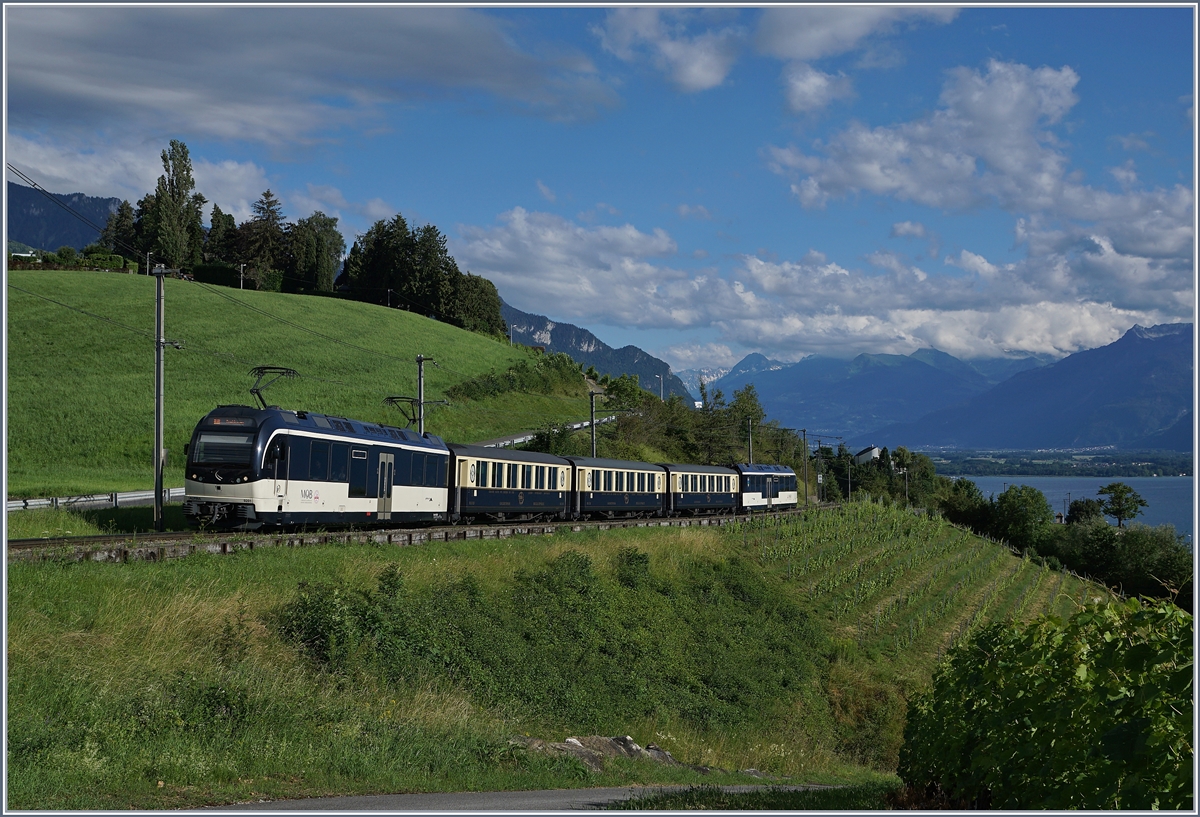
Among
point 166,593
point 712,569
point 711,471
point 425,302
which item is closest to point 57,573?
point 166,593

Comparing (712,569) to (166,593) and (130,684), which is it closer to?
(166,593)

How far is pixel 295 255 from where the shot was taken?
13350cm

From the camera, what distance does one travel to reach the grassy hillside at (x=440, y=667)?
1095 cm

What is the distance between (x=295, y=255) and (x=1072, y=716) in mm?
137733

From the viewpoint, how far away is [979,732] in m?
8.88

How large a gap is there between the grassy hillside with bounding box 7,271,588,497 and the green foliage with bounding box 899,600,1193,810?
38.3 meters

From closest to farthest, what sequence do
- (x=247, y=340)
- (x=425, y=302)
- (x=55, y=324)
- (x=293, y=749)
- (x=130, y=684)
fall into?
(x=293, y=749)
(x=130, y=684)
(x=55, y=324)
(x=247, y=340)
(x=425, y=302)

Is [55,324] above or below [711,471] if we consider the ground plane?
above

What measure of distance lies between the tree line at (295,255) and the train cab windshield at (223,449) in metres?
97.9

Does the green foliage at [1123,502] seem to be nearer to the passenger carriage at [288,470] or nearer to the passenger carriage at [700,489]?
the passenger carriage at [700,489]

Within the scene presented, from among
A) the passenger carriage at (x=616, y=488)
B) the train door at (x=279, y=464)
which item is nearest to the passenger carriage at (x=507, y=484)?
the passenger carriage at (x=616, y=488)

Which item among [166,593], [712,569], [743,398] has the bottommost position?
[712,569]

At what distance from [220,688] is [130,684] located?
1.20 metres

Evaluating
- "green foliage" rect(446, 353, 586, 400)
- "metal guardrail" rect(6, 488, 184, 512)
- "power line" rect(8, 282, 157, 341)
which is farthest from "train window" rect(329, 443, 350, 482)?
"power line" rect(8, 282, 157, 341)
